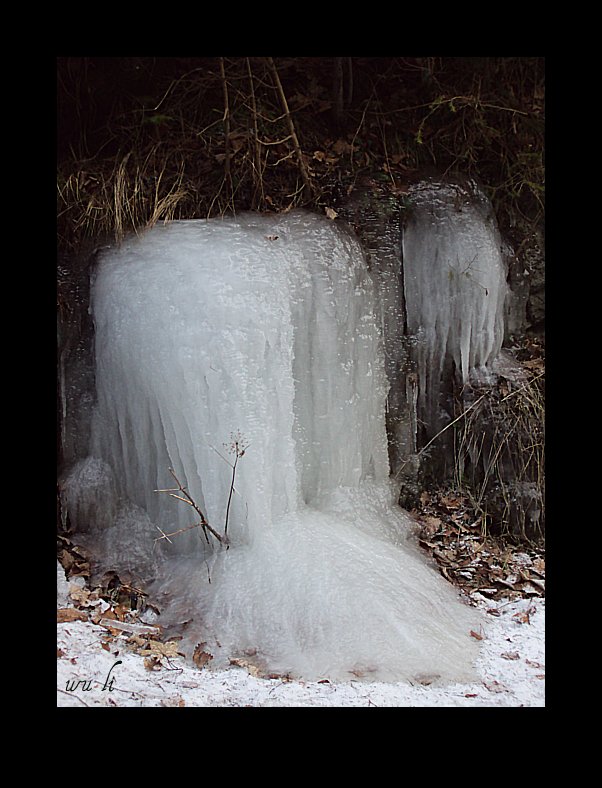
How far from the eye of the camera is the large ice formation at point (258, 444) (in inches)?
116

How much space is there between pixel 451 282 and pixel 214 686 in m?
2.21

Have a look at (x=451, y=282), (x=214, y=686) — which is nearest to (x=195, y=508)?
(x=214, y=686)

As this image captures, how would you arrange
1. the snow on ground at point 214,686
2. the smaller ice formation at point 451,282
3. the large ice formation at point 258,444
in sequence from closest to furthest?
the snow on ground at point 214,686 < the large ice formation at point 258,444 < the smaller ice formation at point 451,282

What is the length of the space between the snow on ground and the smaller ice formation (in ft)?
4.78

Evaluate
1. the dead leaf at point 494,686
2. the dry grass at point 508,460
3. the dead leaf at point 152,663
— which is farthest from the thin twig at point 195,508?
the dry grass at point 508,460

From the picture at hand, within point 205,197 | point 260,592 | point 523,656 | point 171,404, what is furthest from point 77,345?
point 523,656

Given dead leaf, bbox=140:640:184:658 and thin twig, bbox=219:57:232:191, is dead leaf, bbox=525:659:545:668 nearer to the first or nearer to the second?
dead leaf, bbox=140:640:184:658

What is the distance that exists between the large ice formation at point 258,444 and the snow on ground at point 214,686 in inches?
3.7

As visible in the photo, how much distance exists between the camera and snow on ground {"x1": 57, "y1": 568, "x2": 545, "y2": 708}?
102 inches

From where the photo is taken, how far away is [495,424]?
3.72 metres

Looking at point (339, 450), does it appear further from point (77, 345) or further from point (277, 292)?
point (77, 345)

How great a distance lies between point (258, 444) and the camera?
314cm

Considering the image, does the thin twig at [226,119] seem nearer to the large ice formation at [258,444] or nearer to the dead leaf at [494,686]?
the large ice formation at [258,444]

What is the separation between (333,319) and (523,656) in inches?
66.8
